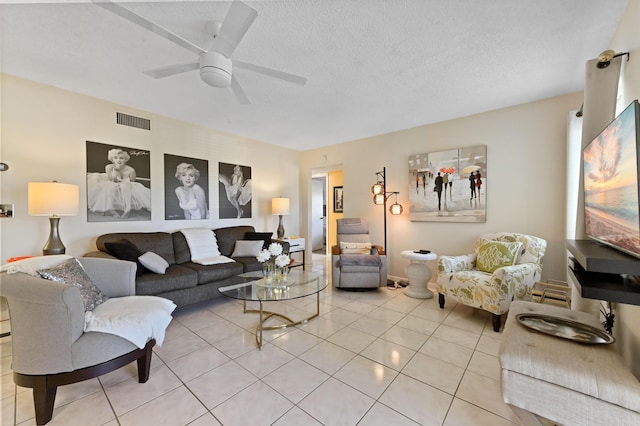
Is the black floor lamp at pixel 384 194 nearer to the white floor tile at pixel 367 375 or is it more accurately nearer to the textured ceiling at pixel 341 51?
the textured ceiling at pixel 341 51

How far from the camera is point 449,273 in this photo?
2840 millimetres

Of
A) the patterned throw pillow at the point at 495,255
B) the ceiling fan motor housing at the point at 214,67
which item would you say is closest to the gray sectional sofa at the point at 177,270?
the ceiling fan motor housing at the point at 214,67

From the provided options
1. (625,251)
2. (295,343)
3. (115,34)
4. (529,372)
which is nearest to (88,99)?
(115,34)

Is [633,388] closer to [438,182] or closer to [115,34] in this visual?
[438,182]

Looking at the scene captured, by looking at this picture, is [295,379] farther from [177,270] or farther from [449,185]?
[449,185]

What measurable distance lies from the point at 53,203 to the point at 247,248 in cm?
207

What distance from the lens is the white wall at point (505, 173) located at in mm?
2877

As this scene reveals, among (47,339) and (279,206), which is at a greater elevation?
(279,206)

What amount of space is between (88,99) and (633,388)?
15.6 feet

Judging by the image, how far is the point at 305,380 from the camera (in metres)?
1.72

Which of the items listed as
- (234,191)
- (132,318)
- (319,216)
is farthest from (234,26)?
(319,216)

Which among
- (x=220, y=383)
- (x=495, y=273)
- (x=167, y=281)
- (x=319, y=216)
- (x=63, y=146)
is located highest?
(x=63, y=146)

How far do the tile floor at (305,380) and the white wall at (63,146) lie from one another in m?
1.03

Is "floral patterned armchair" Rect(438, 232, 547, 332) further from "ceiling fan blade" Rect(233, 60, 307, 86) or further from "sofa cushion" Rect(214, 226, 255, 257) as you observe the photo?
"sofa cushion" Rect(214, 226, 255, 257)
